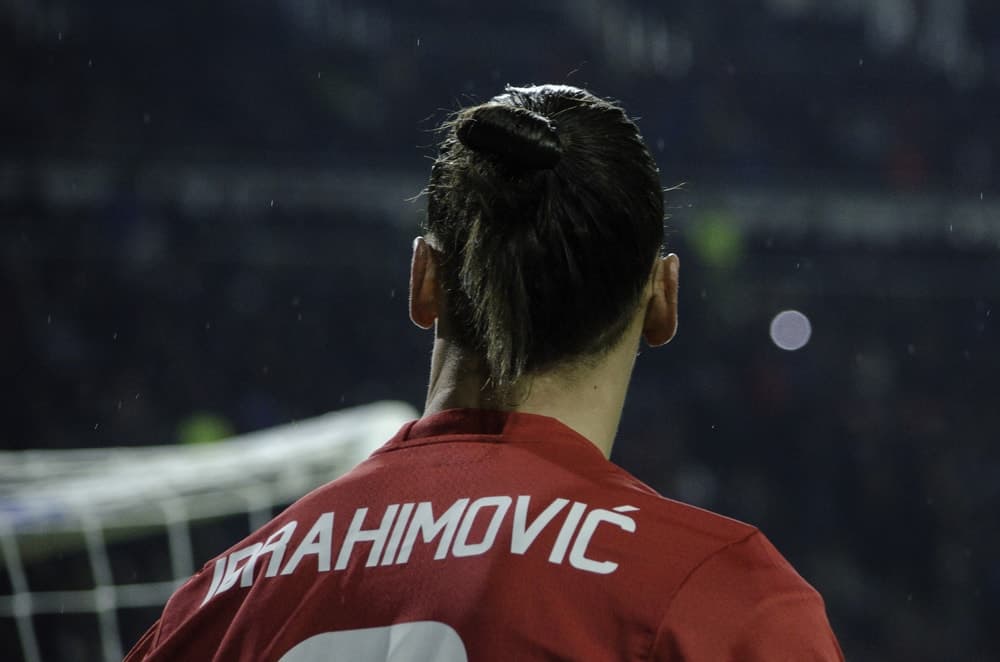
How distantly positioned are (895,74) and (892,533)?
4.31 metres

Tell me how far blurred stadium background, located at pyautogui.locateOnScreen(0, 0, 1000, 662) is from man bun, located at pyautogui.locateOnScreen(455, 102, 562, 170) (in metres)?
6.51

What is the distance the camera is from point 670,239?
9.03 metres

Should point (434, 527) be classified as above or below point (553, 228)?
below

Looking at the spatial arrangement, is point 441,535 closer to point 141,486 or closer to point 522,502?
point 522,502

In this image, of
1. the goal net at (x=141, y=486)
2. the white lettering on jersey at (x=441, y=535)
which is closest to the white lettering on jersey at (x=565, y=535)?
the white lettering on jersey at (x=441, y=535)

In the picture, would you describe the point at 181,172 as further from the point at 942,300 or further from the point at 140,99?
the point at 942,300

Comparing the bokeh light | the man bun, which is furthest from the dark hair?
the bokeh light

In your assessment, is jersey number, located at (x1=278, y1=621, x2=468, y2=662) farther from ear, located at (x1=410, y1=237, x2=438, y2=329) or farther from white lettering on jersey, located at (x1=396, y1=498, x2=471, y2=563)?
ear, located at (x1=410, y1=237, x2=438, y2=329)

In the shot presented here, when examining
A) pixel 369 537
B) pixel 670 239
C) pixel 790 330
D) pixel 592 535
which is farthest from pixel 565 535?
pixel 790 330

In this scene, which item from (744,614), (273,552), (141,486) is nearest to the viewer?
(744,614)

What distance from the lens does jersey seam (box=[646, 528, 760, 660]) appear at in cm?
60

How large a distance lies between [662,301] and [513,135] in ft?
0.45

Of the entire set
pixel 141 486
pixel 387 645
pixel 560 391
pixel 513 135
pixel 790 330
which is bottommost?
pixel 790 330

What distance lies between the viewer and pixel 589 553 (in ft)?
2.08
